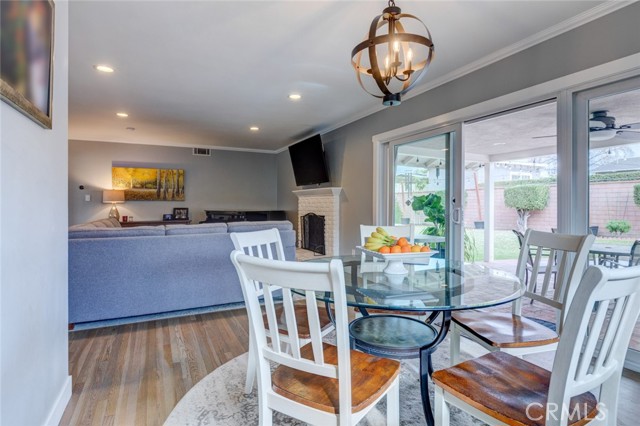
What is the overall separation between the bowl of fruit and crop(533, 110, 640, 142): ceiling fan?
1629mm

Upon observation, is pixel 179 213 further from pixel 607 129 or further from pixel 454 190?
pixel 607 129

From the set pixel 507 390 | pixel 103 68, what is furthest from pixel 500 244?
pixel 103 68

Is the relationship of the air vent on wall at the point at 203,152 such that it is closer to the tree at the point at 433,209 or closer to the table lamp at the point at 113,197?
the table lamp at the point at 113,197

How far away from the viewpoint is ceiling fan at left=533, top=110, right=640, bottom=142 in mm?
2193

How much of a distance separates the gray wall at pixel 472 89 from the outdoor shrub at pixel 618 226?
1.10 meters

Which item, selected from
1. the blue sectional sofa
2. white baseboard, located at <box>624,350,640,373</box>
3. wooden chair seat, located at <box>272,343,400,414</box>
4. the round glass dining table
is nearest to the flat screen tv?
the blue sectional sofa

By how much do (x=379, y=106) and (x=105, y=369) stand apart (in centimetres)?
394

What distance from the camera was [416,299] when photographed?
1439 millimetres

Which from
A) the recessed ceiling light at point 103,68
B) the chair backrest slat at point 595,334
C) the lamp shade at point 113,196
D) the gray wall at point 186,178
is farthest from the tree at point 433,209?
the lamp shade at point 113,196

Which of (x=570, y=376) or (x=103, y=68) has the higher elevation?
(x=103, y=68)

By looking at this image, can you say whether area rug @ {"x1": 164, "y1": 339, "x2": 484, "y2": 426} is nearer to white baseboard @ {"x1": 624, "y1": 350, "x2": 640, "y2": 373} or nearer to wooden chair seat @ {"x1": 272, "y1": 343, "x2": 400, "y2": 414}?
wooden chair seat @ {"x1": 272, "y1": 343, "x2": 400, "y2": 414}

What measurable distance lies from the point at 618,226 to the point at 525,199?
4.49m

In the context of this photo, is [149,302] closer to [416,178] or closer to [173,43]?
[173,43]

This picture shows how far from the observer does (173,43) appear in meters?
2.70
